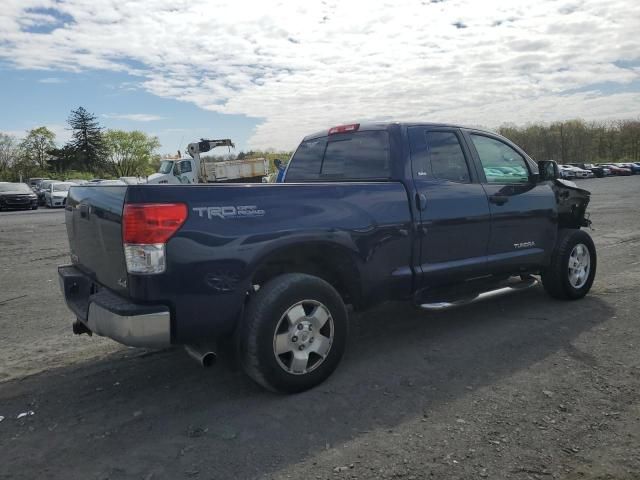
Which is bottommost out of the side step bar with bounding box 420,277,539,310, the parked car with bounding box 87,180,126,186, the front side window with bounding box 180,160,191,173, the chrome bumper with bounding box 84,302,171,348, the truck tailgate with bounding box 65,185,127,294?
the side step bar with bounding box 420,277,539,310

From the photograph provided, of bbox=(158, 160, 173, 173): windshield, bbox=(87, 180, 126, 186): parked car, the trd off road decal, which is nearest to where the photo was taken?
the trd off road decal

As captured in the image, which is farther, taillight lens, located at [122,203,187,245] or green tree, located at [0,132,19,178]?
green tree, located at [0,132,19,178]

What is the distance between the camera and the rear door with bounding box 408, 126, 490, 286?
14.3 feet

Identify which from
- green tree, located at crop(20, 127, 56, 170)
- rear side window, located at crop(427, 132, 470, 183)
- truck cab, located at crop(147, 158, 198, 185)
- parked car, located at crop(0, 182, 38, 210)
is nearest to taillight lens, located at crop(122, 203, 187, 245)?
rear side window, located at crop(427, 132, 470, 183)

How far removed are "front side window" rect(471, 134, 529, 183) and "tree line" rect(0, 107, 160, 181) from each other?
71083 millimetres

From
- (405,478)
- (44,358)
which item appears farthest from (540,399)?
(44,358)

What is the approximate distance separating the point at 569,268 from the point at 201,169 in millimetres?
25001

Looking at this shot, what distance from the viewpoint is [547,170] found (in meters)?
5.50

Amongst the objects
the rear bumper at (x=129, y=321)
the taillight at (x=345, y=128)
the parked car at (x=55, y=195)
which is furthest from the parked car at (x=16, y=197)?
the rear bumper at (x=129, y=321)

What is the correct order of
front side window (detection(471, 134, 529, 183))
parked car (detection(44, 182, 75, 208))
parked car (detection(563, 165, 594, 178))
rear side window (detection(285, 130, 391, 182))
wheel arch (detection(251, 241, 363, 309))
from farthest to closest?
parked car (detection(563, 165, 594, 178)) → parked car (detection(44, 182, 75, 208)) → front side window (detection(471, 134, 529, 183)) → rear side window (detection(285, 130, 391, 182)) → wheel arch (detection(251, 241, 363, 309))

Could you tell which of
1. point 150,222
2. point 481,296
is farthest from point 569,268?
point 150,222

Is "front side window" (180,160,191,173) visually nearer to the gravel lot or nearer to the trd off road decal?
the gravel lot

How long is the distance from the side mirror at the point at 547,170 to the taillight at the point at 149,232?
401cm

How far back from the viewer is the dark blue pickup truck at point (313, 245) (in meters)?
3.12
